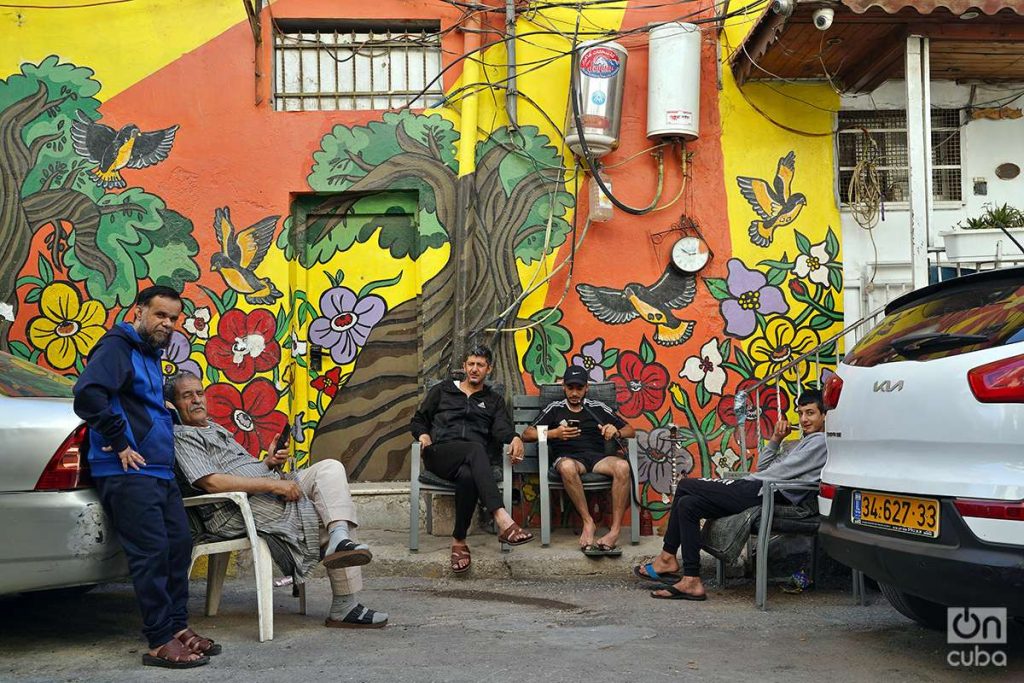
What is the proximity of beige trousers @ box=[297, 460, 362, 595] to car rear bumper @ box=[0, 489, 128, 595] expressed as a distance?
1002mm

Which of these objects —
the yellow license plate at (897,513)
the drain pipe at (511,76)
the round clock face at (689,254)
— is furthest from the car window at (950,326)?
the drain pipe at (511,76)

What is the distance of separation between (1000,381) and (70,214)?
6.61 m

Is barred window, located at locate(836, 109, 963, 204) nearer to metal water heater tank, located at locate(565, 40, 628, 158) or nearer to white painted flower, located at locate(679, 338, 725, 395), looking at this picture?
white painted flower, located at locate(679, 338, 725, 395)

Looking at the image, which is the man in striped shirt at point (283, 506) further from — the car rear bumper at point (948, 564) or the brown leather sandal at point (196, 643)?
the car rear bumper at point (948, 564)

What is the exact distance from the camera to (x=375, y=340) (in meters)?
8.02

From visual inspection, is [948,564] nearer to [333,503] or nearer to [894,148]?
[333,503]

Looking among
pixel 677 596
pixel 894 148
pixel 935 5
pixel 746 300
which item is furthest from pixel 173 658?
pixel 894 148

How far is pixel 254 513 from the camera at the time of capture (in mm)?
5023

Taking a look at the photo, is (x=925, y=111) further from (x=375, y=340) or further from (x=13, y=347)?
(x=13, y=347)

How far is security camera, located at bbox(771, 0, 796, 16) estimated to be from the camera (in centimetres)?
667

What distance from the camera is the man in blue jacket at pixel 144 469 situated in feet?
14.4

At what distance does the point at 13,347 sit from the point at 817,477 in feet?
19.1

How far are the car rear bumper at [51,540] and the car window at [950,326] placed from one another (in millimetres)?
3367

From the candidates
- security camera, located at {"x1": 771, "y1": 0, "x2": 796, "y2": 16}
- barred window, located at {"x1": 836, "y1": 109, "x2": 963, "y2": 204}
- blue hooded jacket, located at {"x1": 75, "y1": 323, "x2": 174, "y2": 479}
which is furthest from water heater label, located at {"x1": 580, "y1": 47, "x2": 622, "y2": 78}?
blue hooded jacket, located at {"x1": 75, "y1": 323, "x2": 174, "y2": 479}
